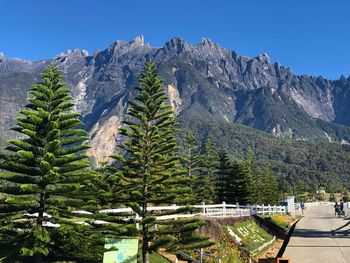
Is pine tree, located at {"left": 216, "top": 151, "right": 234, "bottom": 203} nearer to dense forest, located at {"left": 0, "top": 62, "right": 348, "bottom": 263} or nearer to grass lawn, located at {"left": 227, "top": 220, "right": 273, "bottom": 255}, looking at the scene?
grass lawn, located at {"left": 227, "top": 220, "right": 273, "bottom": 255}

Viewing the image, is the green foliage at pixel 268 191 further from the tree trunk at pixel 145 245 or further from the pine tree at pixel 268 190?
the tree trunk at pixel 145 245

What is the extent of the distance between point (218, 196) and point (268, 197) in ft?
66.8

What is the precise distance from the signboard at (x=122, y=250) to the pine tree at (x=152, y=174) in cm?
495

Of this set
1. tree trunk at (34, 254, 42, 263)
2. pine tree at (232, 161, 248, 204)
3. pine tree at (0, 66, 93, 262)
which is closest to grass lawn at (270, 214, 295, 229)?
pine tree at (232, 161, 248, 204)

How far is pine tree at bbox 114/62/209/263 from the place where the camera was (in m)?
18.5

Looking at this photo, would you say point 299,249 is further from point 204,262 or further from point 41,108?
point 41,108

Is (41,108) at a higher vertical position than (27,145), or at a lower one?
higher

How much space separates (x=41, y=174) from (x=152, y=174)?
5.53m

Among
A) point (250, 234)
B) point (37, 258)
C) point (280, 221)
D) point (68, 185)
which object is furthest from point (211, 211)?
point (37, 258)

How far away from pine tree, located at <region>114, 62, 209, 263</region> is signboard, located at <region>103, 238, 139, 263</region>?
16.2 feet

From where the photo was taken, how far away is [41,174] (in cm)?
1617

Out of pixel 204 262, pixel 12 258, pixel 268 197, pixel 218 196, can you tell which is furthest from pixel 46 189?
pixel 268 197

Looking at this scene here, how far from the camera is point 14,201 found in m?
14.8

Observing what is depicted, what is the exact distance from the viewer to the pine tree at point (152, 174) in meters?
18.5
